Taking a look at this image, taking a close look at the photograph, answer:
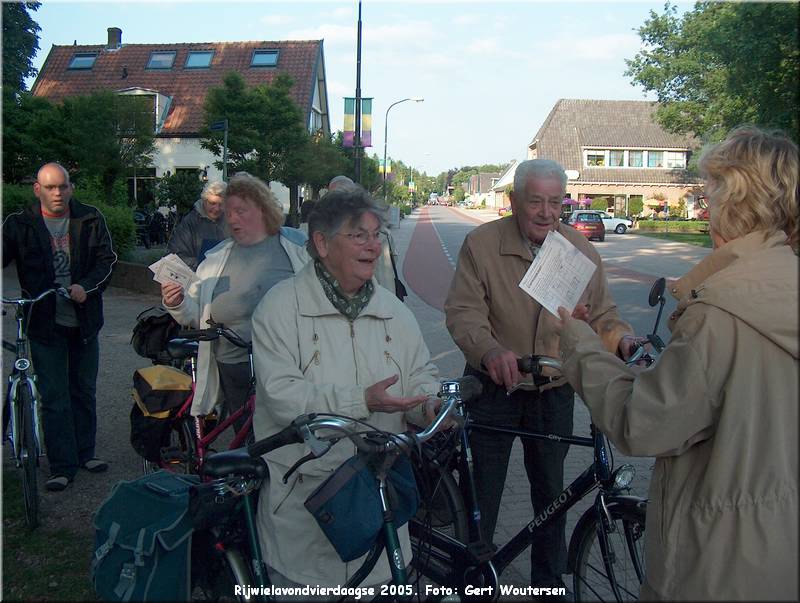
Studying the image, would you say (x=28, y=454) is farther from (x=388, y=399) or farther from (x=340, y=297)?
(x=388, y=399)

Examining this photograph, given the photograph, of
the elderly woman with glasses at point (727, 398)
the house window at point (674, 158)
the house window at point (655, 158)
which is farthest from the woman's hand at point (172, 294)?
the house window at point (674, 158)

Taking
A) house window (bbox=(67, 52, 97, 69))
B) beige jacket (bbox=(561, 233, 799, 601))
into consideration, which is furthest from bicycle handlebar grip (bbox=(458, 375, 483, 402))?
house window (bbox=(67, 52, 97, 69))

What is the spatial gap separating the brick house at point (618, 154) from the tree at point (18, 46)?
44.3m

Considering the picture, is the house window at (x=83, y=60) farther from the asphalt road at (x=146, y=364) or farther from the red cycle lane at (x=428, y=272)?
the asphalt road at (x=146, y=364)

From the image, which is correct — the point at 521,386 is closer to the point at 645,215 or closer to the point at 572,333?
the point at 572,333

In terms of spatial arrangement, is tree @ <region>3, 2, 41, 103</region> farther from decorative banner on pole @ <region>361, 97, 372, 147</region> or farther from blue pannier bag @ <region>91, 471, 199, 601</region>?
blue pannier bag @ <region>91, 471, 199, 601</region>

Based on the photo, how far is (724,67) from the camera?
26688mm

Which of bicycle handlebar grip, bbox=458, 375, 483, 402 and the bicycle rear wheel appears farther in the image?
the bicycle rear wheel

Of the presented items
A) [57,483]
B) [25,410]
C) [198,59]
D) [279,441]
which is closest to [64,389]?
[25,410]

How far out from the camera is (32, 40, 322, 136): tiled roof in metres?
41.1

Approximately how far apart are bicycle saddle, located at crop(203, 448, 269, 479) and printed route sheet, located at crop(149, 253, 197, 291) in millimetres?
2387

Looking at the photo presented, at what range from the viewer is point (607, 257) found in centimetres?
2997

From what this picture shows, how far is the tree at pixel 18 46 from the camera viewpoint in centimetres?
2620

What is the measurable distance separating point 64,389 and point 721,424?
4.53 m
